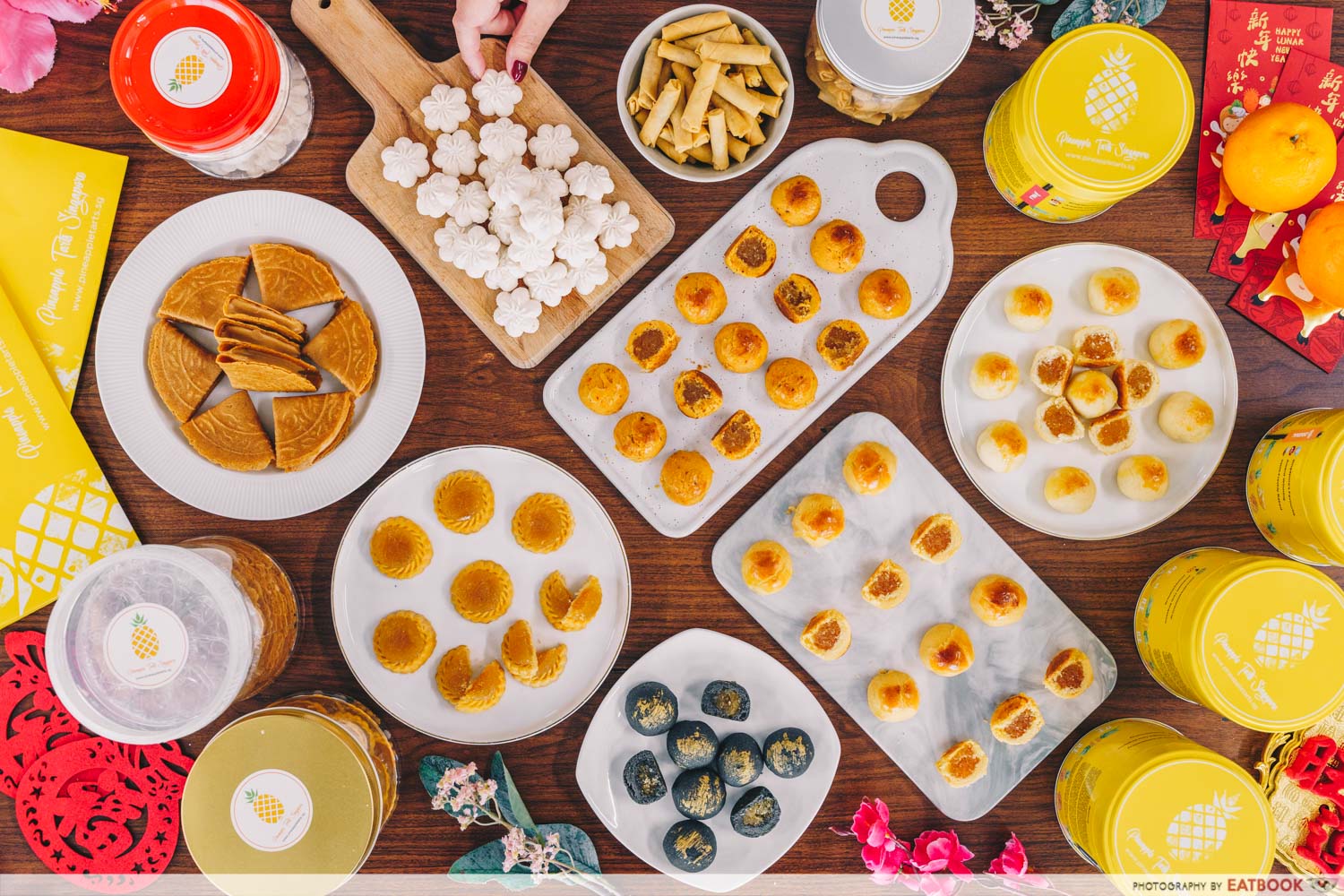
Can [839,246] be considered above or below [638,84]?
below

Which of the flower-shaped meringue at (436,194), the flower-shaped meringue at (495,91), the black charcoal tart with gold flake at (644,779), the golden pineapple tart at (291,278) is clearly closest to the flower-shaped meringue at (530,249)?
the flower-shaped meringue at (436,194)

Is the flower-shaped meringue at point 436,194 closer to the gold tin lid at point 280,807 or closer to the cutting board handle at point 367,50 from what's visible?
the cutting board handle at point 367,50

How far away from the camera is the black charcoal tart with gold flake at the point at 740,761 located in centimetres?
156

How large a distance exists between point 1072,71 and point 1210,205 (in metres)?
0.48

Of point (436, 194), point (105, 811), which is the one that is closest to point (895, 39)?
point (436, 194)

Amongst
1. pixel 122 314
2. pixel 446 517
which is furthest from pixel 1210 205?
pixel 122 314

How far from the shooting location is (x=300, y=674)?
5.24ft

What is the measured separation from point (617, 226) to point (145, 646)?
1.15 metres

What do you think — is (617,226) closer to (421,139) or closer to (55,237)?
(421,139)

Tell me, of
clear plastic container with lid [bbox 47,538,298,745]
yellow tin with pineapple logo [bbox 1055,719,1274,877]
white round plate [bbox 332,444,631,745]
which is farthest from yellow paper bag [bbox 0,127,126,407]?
yellow tin with pineapple logo [bbox 1055,719,1274,877]

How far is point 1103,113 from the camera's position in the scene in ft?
4.75

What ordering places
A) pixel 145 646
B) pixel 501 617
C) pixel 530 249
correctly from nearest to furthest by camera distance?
1. pixel 145 646
2. pixel 530 249
3. pixel 501 617

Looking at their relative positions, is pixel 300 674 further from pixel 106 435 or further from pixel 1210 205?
pixel 1210 205

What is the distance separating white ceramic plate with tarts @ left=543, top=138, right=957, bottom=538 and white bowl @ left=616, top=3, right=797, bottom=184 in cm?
10
